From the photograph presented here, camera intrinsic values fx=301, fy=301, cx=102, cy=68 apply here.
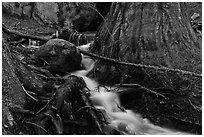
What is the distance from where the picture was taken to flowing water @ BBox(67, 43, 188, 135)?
4000 millimetres

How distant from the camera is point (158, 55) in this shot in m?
4.43

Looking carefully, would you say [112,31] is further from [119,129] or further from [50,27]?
[50,27]

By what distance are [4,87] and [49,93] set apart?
882 millimetres

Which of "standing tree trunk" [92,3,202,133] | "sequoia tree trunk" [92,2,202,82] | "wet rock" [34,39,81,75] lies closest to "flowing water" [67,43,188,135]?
"standing tree trunk" [92,3,202,133]

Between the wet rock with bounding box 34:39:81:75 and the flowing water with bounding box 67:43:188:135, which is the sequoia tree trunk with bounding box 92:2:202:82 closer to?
the flowing water with bounding box 67:43:188:135

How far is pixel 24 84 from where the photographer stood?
11.8ft

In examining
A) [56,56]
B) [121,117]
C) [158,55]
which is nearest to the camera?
[121,117]

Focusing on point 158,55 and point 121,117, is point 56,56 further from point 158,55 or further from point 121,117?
point 158,55

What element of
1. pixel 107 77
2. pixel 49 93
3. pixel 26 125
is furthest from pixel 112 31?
pixel 26 125

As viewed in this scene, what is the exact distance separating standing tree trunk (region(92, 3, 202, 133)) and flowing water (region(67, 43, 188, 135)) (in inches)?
6.2

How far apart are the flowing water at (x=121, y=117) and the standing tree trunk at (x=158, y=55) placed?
0.51ft

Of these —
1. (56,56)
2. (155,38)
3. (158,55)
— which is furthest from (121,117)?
(56,56)

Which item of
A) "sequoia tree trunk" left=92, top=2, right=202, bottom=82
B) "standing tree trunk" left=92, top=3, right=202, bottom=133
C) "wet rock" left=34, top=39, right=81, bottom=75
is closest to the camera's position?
"standing tree trunk" left=92, top=3, right=202, bottom=133

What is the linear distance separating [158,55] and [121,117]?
1069mm
